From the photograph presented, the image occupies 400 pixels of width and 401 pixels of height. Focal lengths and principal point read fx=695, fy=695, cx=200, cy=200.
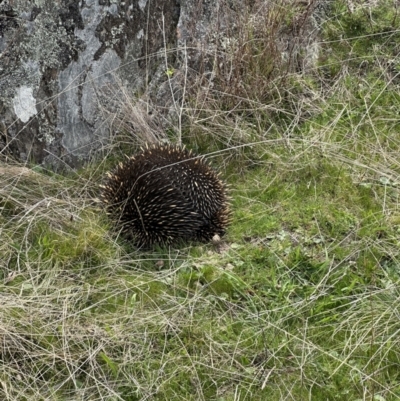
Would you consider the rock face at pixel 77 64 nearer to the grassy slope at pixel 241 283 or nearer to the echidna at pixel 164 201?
the grassy slope at pixel 241 283

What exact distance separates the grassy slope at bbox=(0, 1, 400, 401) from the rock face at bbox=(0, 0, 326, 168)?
197 mm

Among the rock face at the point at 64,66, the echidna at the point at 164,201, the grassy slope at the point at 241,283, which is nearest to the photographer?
the grassy slope at the point at 241,283

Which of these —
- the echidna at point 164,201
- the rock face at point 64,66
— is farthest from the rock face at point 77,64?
the echidna at point 164,201

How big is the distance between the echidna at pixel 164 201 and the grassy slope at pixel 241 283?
7 centimetres

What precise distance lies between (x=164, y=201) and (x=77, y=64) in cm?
85

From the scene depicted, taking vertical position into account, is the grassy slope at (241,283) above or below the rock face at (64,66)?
below

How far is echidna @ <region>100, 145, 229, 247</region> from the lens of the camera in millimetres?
3029

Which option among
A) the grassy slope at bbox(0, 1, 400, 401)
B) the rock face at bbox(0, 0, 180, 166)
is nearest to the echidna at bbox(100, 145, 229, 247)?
the grassy slope at bbox(0, 1, 400, 401)

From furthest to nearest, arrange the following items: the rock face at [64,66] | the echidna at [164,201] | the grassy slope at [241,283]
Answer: the rock face at [64,66], the echidna at [164,201], the grassy slope at [241,283]

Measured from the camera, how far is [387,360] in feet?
7.52

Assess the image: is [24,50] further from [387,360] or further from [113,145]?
[387,360]

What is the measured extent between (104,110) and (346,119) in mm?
1260

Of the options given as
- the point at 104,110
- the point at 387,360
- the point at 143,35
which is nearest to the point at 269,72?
the point at 143,35

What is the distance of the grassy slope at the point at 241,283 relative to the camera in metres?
2.29
